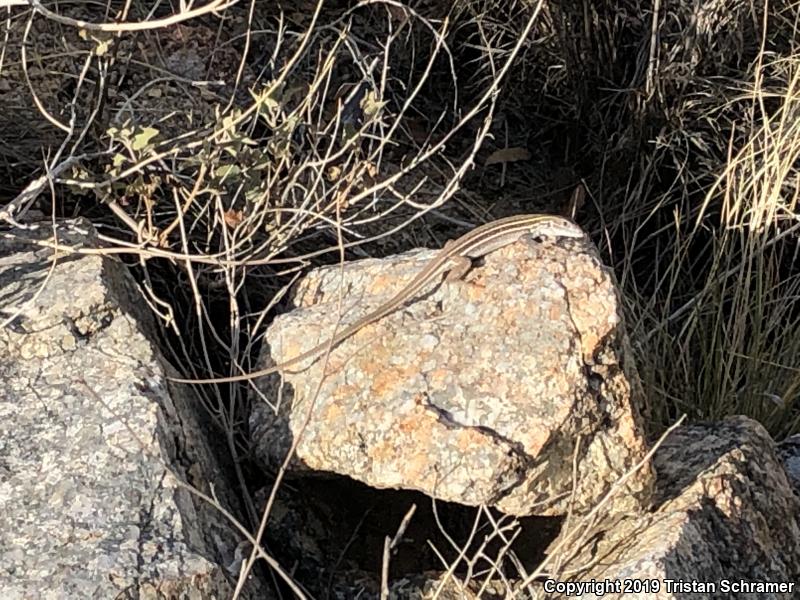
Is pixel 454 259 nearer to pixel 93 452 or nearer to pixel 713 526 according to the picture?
pixel 713 526

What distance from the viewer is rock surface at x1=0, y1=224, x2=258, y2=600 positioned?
6.18ft

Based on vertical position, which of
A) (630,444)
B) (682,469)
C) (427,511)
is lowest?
(427,511)

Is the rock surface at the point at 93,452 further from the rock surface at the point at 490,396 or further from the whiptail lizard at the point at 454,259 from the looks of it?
the rock surface at the point at 490,396

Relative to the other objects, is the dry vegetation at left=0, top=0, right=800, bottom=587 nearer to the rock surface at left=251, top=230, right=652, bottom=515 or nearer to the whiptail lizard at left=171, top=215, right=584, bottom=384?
the whiptail lizard at left=171, top=215, right=584, bottom=384

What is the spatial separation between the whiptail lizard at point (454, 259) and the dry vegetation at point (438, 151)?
204mm

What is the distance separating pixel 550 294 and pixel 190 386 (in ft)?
2.91

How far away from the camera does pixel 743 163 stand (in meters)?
3.62

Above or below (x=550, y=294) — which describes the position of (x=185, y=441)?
below

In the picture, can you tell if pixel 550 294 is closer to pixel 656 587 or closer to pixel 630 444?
pixel 630 444

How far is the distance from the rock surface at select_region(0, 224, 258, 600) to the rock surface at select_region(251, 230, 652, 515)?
1.03 ft

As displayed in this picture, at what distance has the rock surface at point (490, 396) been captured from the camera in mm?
2215

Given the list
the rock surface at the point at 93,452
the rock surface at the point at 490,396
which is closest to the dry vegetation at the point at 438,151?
the rock surface at the point at 93,452

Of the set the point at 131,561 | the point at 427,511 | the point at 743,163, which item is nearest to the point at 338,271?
the point at 427,511

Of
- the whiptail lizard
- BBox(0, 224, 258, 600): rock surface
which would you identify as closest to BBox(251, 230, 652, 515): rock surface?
the whiptail lizard
